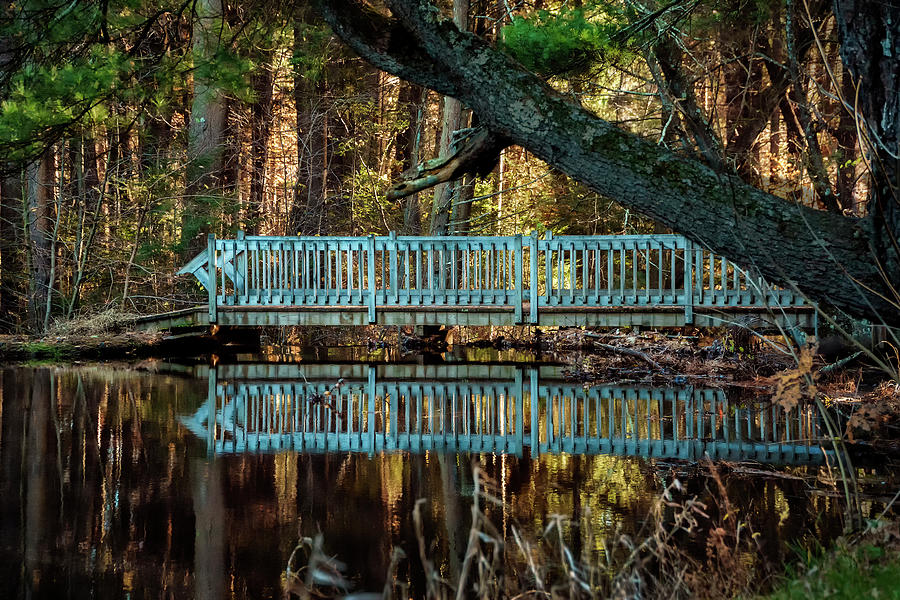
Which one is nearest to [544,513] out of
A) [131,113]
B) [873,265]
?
[873,265]

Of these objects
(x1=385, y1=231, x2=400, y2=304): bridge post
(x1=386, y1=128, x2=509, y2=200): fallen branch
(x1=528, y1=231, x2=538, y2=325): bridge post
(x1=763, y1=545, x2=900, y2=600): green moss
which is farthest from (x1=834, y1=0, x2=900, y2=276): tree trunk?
(x1=385, y1=231, x2=400, y2=304): bridge post

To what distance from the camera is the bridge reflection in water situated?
7359 mm

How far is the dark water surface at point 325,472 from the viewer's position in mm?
4492

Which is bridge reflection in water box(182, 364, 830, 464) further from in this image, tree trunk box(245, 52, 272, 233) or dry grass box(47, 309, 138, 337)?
tree trunk box(245, 52, 272, 233)

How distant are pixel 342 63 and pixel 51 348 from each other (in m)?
10.4

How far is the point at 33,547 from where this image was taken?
15.2 ft

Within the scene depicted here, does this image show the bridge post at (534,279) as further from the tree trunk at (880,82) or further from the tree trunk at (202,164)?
the tree trunk at (880,82)

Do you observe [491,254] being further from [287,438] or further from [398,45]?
[398,45]

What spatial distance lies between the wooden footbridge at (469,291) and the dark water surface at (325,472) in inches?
153

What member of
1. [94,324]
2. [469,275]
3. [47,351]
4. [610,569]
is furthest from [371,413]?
[94,324]

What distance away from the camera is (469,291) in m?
15.3

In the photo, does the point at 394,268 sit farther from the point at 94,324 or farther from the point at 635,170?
the point at 635,170

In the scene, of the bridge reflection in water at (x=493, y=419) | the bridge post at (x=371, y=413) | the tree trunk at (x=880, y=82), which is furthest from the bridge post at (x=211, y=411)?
the tree trunk at (x=880, y=82)

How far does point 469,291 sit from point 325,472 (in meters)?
9.03
